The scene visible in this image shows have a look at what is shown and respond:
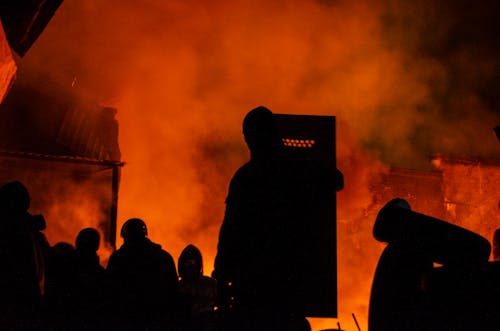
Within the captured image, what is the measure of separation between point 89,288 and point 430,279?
2.46 meters

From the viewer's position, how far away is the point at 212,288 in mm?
6672

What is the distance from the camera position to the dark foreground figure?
285cm

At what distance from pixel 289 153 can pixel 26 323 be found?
5.91 ft

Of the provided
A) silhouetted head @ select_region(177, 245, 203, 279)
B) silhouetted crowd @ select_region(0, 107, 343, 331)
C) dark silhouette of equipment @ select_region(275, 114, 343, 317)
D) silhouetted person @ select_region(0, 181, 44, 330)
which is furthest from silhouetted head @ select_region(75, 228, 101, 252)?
dark silhouette of equipment @ select_region(275, 114, 343, 317)

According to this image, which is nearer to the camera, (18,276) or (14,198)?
(18,276)

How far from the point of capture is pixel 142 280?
4.58 metres

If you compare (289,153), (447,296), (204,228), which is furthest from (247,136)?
(204,228)

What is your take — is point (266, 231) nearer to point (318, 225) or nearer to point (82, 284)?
point (318, 225)

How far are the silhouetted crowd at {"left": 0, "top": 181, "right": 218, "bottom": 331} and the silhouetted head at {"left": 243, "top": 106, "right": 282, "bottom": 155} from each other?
3.28ft

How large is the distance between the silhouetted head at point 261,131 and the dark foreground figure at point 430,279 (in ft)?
2.37

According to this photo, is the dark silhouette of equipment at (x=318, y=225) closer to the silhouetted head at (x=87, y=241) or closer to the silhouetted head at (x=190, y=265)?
the silhouetted head at (x=87, y=241)

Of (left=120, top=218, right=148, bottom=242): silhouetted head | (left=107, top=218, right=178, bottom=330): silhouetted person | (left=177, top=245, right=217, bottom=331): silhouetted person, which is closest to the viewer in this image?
(left=107, top=218, right=178, bottom=330): silhouetted person

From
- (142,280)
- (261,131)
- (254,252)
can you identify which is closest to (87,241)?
(142,280)

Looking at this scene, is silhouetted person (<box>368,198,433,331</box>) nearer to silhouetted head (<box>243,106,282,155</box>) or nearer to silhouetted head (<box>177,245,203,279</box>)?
silhouetted head (<box>243,106,282,155</box>)
